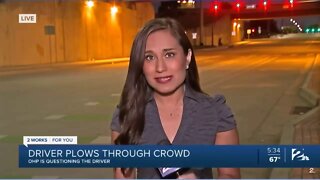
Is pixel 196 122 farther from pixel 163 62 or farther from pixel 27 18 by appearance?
pixel 27 18

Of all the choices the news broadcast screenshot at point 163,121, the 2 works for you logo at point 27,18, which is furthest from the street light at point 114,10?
the news broadcast screenshot at point 163,121

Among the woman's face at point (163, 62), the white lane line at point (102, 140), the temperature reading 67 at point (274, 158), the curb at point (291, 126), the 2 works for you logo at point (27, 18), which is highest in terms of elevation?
the 2 works for you logo at point (27, 18)

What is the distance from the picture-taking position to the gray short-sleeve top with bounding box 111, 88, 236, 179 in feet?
6.37

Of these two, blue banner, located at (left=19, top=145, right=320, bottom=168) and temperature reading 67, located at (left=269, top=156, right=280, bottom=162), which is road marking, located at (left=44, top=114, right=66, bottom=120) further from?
temperature reading 67, located at (left=269, top=156, right=280, bottom=162)

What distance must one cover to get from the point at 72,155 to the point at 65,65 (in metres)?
24.4

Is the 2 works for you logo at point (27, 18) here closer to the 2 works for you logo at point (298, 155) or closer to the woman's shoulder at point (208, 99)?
the 2 works for you logo at point (298, 155)

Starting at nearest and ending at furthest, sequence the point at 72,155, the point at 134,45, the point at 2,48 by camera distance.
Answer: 1. the point at 134,45
2. the point at 72,155
3. the point at 2,48

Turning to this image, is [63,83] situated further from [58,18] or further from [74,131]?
[58,18]

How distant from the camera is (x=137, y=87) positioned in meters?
2.00

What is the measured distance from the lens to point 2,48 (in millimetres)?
24750

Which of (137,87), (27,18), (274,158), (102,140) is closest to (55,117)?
(102,140)

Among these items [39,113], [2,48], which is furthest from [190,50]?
[2,48]

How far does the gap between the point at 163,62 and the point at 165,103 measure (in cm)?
17

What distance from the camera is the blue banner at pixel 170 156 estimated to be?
202 cm
